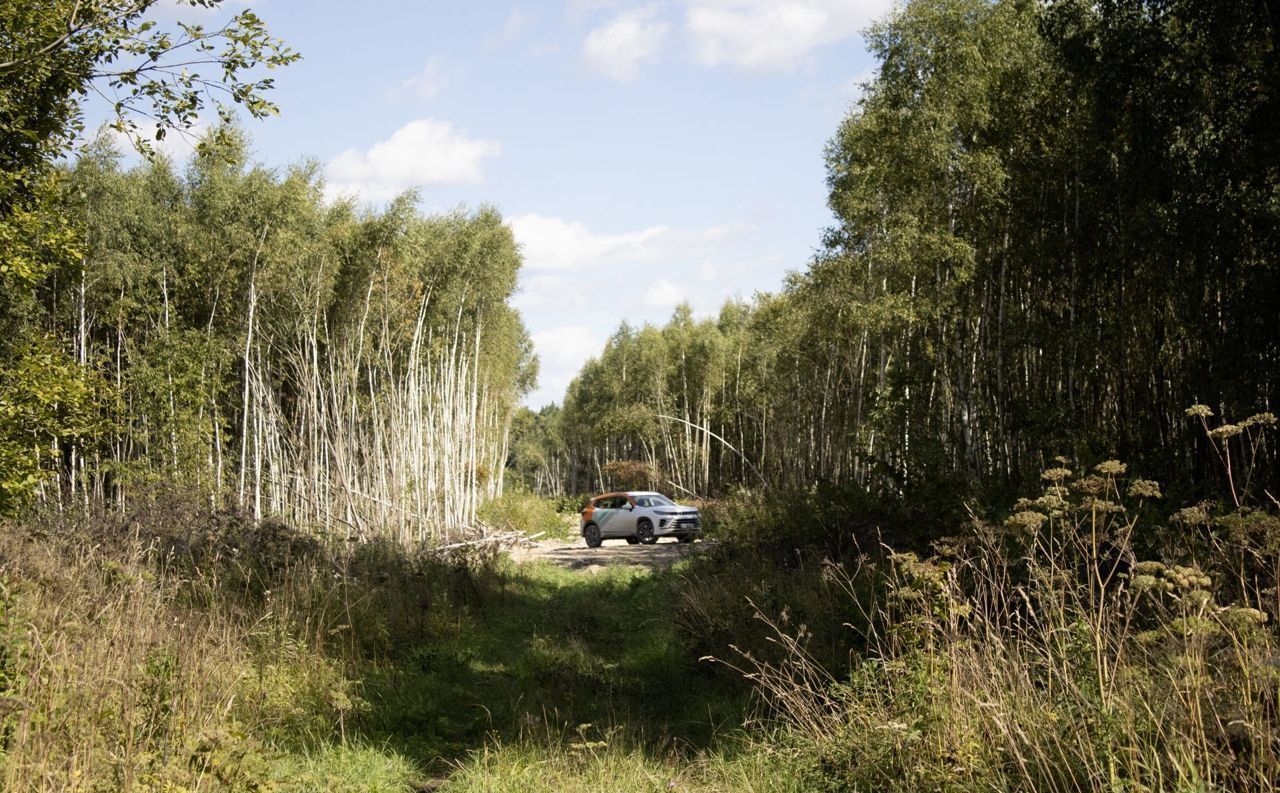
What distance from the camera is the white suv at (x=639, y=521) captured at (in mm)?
25203

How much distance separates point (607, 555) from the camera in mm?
20922

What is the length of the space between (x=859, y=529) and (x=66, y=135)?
926 centimetres

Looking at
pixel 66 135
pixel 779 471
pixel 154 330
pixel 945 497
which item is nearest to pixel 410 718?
pixel 66 135

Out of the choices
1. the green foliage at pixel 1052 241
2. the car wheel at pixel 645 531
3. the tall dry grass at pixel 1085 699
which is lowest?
the car wheel at pixel 645 531

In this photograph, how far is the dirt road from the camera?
1830cm

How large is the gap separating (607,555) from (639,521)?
4.43 meters

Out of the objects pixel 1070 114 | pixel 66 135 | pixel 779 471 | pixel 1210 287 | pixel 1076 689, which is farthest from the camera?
pixel 779 471

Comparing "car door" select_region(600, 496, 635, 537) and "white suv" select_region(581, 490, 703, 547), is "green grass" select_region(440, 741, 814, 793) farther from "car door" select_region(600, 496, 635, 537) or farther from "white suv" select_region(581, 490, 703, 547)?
"car door" select_region(600, 496, 635, 537)

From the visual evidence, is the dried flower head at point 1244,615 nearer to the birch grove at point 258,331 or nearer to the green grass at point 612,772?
the green grass at point 612,772

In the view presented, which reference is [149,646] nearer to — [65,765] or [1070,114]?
[65,765]

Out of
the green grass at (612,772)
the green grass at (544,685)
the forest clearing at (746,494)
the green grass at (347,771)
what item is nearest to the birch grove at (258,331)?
the forest clearing at (746,494)

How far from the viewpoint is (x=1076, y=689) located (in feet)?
12.4

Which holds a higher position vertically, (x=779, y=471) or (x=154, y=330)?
(x=154, y=330)

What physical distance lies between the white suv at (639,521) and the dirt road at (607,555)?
0.67m
